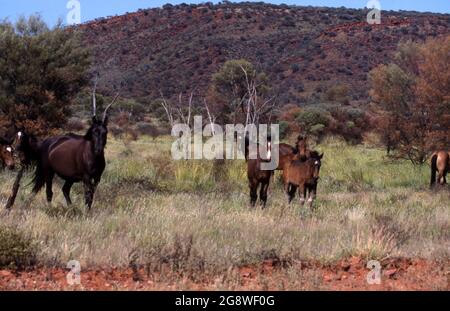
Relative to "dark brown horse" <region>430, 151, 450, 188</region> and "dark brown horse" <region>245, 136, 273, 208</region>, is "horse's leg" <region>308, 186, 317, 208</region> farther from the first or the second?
"dark brown horse" <region>430, 151, 450, 188</region>

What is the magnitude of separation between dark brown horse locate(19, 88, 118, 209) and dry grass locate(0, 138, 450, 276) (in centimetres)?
48

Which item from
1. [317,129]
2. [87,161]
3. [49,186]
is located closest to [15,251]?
[87,161]

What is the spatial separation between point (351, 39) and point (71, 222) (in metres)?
62.4

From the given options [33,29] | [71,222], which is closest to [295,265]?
[71,222]

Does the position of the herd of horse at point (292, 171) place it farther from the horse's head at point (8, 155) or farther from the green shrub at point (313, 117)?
the green shrub at point (313, 117)

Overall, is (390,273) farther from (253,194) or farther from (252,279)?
(253,194)

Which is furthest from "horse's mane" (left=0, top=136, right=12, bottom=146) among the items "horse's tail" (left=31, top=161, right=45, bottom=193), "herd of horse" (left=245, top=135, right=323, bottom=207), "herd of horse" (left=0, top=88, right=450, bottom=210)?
"herd of horse" (left=245, top=135, right=323, bottom=207)

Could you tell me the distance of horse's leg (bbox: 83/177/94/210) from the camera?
11.3m

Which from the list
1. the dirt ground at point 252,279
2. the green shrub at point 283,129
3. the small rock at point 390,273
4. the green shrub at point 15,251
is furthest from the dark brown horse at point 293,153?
the green shrub at point 283,129

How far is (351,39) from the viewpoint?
68.5 meters

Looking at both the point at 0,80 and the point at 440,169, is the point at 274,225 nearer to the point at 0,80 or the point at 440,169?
the point at 440,169

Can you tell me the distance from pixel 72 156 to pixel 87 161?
1.98ft

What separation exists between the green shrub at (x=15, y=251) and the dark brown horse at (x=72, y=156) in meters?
3.61

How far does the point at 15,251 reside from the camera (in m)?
7.30
